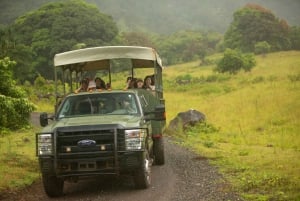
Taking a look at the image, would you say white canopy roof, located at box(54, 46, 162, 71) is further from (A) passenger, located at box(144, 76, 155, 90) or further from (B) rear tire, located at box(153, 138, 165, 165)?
(B) rear tire, located at box(153, 138, 165, 165)

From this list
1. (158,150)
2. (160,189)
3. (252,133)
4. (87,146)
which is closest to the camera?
(87,146)

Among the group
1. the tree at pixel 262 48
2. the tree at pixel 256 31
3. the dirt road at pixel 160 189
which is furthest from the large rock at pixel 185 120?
the tree at pixel 256 31

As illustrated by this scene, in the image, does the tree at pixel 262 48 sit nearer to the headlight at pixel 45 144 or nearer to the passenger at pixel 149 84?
the passenger at pixel 149 84

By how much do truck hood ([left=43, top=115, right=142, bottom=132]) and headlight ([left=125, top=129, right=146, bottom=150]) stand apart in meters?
0.14

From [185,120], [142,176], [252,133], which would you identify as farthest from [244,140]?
[142,176]

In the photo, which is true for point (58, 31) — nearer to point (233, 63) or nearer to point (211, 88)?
point (233, 63)

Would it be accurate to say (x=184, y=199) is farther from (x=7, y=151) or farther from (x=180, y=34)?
(x=180, y=34)

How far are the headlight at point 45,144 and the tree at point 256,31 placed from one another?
6719cm

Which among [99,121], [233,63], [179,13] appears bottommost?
[99,121]

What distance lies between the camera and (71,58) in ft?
37.1

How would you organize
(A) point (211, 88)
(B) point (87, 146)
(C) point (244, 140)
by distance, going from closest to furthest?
(B) point (87, 146)
(C) point (244, 140)
(A) point (211, 88)

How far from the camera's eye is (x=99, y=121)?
8.40 metres

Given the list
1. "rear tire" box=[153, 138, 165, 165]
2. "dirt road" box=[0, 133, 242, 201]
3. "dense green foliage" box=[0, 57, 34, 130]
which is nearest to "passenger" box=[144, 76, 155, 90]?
"rear tire" box=[153, 138, 165, 165]

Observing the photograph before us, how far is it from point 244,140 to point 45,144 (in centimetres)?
1017
